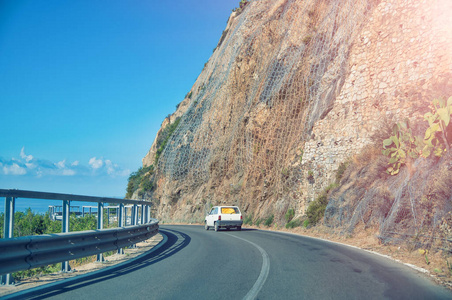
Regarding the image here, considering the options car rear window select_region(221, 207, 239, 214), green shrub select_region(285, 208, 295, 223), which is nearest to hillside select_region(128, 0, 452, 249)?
green shrub select_region(285, 208, 295, 223)

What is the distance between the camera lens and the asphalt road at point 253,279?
637cm

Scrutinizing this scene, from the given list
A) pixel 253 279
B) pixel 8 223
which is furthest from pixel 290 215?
pixel 8 223

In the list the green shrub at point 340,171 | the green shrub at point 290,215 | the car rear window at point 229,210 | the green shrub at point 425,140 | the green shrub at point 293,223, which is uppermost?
the green shrub at point 425,140

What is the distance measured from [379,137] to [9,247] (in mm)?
16559

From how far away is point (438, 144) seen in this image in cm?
1338

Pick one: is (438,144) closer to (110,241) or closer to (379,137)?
(379,137)

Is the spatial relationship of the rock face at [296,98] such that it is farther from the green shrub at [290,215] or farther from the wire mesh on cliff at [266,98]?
the green shrub at [290,215]

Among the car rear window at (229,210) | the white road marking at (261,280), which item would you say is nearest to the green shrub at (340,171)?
the car rear window at (229,210)

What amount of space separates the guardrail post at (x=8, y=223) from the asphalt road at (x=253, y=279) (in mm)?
637

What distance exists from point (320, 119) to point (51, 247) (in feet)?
67.2

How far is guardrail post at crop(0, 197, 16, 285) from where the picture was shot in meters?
6.70

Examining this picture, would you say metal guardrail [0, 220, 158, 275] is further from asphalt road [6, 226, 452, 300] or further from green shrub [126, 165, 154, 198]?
green shrub [126, 165, 154, 198]

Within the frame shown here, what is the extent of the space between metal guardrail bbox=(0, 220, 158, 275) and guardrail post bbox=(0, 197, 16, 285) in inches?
15.3

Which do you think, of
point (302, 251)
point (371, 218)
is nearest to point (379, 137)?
point (371, 218)
